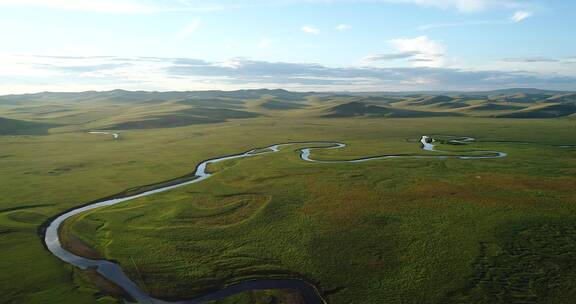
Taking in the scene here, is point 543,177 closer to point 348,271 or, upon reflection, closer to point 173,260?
point 348,271

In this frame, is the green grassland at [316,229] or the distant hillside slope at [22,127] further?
the distant hillside slope at [22,127]

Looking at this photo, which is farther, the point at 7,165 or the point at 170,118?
the point at 170,118

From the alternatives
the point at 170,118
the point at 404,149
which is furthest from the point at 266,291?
the point at 170,118

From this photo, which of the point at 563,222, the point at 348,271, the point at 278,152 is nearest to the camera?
the point at 348,271

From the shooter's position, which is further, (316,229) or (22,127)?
(22,127)

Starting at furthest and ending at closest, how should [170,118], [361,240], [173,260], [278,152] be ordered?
[170,118] < [278,152] < [361,240] < [173,260]

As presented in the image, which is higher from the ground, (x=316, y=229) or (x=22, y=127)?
(x=22, y=127)

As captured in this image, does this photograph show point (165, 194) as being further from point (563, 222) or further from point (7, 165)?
point (563, 222)

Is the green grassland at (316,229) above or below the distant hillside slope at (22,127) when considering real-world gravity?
below

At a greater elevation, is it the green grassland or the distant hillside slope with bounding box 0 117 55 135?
the distant hillside slope with bounding box 0 117 55 135
